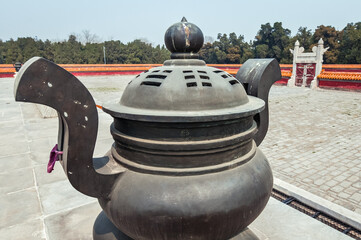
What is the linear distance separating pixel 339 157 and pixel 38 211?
5.24 m

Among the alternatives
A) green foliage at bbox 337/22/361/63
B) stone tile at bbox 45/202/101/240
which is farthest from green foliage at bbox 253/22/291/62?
stone tile at bbox 45/202/101/240

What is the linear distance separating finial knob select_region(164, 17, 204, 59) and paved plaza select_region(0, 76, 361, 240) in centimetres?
65

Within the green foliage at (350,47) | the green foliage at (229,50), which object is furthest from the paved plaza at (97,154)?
the green foliage at (229,50)

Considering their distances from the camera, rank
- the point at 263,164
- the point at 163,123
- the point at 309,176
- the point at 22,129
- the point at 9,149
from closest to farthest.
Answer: the point at 163,123
the point at 263,164
the point at 309,176
the point at 9,149
the point at 22,129

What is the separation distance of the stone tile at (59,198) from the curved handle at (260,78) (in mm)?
2191

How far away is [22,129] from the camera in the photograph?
21.5 ft

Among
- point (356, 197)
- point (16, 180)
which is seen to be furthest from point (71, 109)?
point (356, 197)

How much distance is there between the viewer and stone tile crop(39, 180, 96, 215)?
3057mm

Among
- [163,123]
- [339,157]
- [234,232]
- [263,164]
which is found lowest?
[339,157]

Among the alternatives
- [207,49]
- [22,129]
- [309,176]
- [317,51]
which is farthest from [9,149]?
[207,49]

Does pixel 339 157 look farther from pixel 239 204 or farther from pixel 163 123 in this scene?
pixel 163 123

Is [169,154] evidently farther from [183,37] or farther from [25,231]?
[25,231]

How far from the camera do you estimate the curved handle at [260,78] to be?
2.24 metres

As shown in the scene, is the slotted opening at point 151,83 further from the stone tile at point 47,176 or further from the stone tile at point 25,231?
the stone tile at point 47,176
